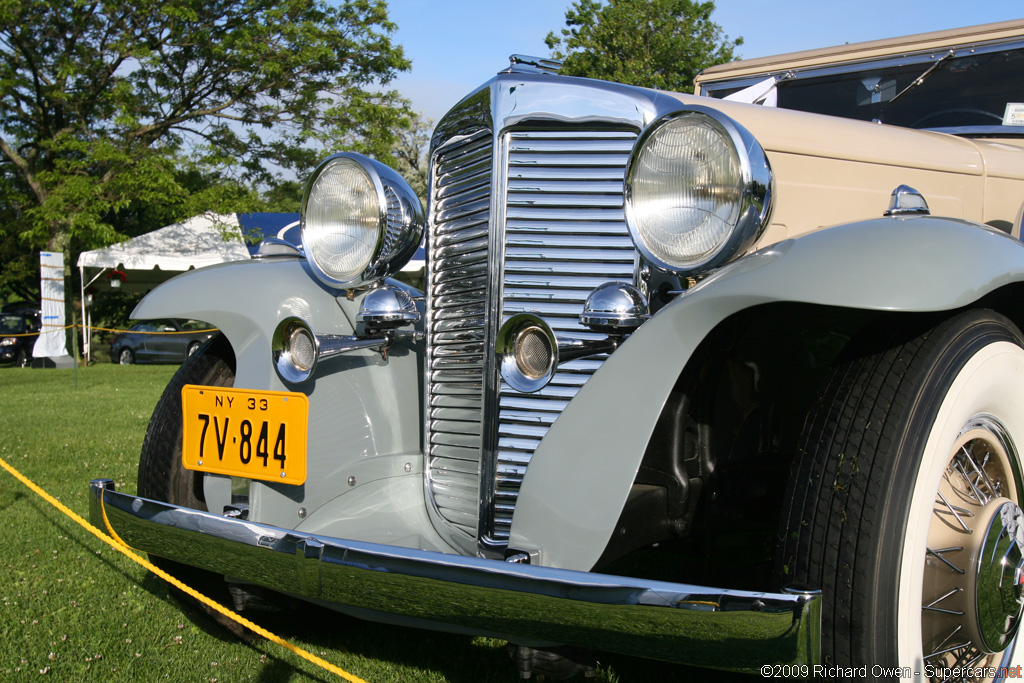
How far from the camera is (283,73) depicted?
17.0m

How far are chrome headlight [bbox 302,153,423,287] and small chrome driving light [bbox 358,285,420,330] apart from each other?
49mm

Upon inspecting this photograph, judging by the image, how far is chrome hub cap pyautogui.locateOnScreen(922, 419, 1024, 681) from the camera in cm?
152

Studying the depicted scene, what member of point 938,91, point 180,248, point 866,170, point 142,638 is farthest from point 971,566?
point 180,248

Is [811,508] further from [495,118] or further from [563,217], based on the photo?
[495,118]

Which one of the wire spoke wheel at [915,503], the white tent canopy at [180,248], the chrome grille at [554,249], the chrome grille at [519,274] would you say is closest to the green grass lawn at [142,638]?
the chrome grille at [519,274]

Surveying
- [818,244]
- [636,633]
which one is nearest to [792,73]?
[818,244]

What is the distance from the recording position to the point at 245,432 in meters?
2.16

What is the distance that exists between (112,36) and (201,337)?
238 inches

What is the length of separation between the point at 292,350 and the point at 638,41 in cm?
1931

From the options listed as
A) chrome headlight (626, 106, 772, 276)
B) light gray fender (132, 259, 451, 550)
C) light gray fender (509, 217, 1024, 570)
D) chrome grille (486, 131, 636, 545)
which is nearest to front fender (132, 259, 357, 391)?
light gray fender (132, 259, 451, 550)

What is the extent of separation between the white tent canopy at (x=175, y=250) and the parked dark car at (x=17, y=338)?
1.54m

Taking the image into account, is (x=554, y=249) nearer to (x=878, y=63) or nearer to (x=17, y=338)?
(x=878, y=63)

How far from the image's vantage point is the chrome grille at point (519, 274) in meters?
2.00

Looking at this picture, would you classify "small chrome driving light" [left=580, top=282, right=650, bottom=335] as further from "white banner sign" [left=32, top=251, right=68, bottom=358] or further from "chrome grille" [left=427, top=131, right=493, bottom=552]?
"white banner sign" [left=32, top=251, right=68, bottom=358]
